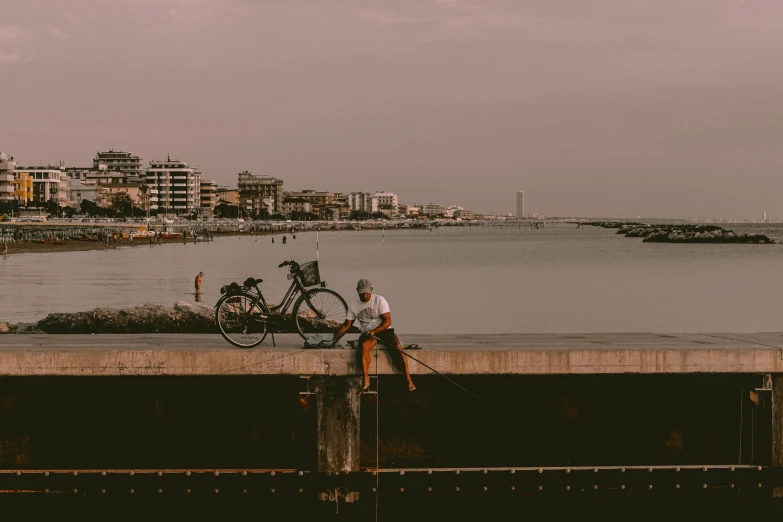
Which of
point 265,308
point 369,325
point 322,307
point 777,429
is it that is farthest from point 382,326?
point 777,429

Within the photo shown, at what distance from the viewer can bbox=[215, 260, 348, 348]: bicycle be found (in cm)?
1322

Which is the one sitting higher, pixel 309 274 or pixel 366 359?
pixel 309 274

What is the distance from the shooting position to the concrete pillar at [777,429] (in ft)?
37.2

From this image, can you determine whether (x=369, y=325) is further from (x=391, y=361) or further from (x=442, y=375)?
(x=442, y=375)

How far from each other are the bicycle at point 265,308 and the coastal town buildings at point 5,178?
626ft

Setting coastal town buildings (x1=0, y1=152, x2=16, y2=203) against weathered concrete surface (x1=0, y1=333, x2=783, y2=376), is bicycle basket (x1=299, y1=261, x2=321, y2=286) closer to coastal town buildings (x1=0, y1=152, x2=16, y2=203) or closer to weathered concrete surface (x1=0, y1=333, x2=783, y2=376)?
weathered concrete surface (x1=0, y1=333, x2=783, y2=376)

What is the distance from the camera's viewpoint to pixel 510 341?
44.4 feet

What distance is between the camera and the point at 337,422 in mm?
11125

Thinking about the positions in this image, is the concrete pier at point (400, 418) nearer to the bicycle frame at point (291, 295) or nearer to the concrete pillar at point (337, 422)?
the concrete pillar at point (337, 422)

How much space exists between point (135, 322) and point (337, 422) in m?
13.8

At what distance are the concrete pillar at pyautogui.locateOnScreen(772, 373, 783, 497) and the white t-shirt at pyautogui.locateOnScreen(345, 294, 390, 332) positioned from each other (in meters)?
4.80

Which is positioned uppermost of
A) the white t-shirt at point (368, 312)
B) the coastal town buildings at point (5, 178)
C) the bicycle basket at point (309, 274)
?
the coastal town buildings at point (5, 178)

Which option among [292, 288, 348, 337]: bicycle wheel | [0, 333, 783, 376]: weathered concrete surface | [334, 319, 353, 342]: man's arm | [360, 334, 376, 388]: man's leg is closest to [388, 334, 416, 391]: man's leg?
[0, 333, 783, 376]: weathered concrete surface

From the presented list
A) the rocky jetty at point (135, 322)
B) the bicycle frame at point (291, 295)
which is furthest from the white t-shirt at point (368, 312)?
the rocky jetty at point (135, 322)
